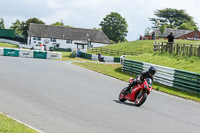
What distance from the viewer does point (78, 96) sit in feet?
44.9

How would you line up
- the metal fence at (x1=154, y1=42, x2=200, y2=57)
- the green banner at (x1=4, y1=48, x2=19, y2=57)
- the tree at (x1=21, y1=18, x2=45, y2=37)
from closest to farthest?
the metal fence at (x1=154, y1=42, x2=200, y2=57) < the green banner at (x1=4, y1=48, x2=19, y2=57) < the tree at (x1=21, y1=18, x2=45, y2=37)

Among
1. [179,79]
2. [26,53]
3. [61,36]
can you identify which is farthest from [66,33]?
[179,79]

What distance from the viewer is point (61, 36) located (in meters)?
109

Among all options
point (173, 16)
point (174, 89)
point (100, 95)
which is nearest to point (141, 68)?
point (174, 89)

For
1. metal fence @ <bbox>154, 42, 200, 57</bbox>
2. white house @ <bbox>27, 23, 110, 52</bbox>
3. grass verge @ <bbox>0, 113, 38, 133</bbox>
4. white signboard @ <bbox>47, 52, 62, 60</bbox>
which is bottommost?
grass verge @ <bbox>0, 113, 38, 133</bbox>

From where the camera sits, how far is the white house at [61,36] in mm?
108125

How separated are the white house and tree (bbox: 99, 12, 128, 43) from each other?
15.3m

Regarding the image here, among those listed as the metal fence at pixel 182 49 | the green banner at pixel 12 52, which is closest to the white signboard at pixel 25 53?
the green banner at pixel 12 52

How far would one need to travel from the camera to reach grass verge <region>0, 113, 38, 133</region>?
6.95 metres

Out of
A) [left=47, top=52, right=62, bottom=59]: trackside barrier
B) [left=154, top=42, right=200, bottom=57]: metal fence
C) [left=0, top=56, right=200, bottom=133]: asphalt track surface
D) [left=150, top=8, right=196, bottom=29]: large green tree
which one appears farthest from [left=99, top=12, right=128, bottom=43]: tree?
[left=0, top=56, right=200, bottom=133]: asphalt track surface

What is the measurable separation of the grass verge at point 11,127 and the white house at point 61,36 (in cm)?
9976

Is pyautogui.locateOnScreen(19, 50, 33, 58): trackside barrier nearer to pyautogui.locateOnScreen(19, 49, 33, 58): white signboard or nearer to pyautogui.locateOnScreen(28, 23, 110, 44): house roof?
pyautogui.locateOnScreen(19, 49, 33, 58): white signboard

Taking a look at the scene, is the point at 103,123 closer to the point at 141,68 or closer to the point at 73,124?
the point at 73,124

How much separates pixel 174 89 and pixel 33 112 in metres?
11.8
